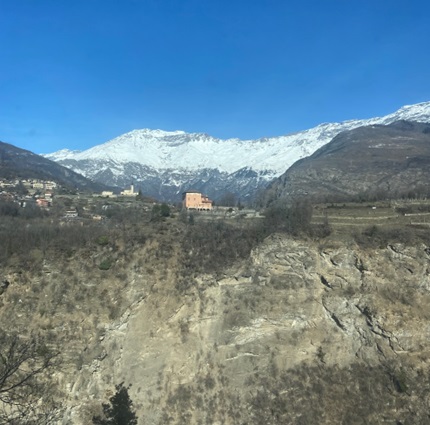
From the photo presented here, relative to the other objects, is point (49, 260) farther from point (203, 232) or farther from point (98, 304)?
point (203, 232)

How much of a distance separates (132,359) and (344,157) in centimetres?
11219

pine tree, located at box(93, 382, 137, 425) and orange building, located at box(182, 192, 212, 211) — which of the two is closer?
pine tree, located at box(93, 382, 137, 425)

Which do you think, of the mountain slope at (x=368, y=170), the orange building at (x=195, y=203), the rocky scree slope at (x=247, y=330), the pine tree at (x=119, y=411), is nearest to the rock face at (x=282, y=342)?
the rocky scree slope at (x=247, y=330)

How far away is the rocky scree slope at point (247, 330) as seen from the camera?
3516 cm

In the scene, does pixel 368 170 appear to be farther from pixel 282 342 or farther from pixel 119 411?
pixel 119 411

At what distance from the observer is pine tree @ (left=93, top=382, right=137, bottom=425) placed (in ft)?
103

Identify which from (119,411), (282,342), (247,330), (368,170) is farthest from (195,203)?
(368,170)

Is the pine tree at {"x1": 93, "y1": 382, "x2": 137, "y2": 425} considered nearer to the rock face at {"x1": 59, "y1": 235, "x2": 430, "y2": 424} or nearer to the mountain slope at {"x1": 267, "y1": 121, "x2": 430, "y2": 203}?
the rock face at {"x1": 59, "y1": 235, "x2": 430, "y2": 424}

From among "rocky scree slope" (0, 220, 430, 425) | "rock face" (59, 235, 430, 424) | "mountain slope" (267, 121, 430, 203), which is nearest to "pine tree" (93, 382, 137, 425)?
"rocky scree slope" (0, 220, 430, 425)

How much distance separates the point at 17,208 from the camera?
6738 cm

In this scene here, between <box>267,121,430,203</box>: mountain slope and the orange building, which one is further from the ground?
<box>267,121,430,203</box>: mountain slope

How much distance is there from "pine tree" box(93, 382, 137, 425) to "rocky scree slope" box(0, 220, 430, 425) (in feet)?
4.32

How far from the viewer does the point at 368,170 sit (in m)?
117

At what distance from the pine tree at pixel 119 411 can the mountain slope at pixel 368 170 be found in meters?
Result: 63.7
